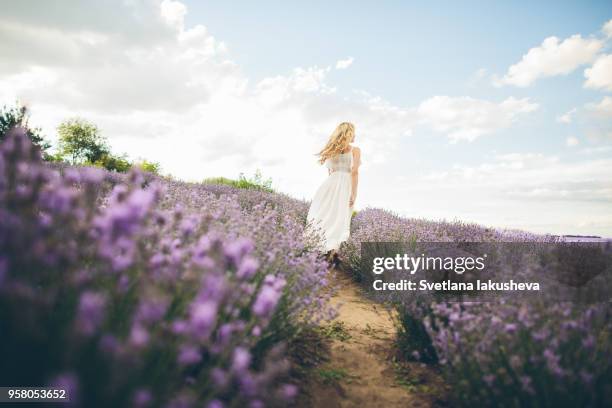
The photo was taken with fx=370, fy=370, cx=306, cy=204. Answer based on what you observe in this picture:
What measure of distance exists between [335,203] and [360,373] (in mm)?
3923

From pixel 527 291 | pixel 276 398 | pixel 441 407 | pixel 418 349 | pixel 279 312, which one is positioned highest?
pixel 527 291

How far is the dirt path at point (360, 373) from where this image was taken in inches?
92.7

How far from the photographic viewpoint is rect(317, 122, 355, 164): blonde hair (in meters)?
6.32

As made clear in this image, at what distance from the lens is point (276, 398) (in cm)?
145

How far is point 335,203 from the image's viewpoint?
6.44 meters

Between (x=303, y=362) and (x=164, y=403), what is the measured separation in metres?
1.64

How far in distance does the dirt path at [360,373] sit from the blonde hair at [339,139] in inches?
128

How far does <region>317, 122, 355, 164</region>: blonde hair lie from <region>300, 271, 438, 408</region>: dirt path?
128 inches

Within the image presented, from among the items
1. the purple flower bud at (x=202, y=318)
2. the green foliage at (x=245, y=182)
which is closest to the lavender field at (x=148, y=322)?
the purple flower bud at (x=202, y=318)

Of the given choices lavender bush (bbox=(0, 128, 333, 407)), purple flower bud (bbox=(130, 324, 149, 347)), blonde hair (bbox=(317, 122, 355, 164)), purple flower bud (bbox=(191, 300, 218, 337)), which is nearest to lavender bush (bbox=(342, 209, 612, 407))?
lavender bush (bbox=(0, 128, 333, 407))

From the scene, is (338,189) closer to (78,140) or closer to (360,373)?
(360,373)

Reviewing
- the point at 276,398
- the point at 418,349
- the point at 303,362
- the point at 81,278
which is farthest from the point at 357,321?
the point at 81,278

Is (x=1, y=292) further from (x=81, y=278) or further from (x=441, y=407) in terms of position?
(x=441, y=407)

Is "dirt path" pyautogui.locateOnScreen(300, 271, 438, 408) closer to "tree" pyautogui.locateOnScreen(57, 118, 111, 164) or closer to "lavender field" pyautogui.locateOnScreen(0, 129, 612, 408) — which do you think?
"lavender field" pyautogui.locateOnScreen(0, 129, 612, 408)
